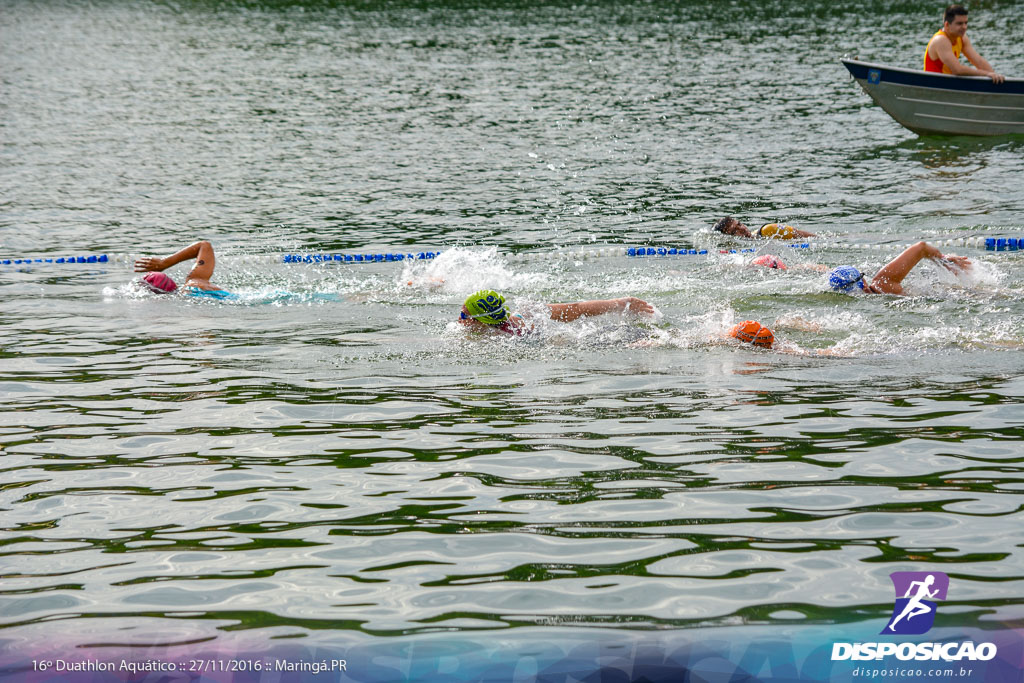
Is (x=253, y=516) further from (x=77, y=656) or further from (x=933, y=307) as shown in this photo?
(x=933, y=307)

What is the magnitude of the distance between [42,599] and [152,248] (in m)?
12.5

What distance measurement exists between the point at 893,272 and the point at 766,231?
3431mm

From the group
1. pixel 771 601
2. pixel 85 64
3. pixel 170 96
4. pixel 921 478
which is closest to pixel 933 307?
pixel 921 478

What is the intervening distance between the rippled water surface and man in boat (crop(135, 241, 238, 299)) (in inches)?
17.9

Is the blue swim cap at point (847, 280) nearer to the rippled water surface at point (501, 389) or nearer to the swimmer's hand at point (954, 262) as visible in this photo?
the rippled water surface at point (501, 389)

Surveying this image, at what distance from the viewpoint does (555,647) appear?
5156mm

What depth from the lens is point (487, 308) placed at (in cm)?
1164

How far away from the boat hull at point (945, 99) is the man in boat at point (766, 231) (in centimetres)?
748

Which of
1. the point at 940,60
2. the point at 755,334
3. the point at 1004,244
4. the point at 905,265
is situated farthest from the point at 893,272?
the point at 940,60

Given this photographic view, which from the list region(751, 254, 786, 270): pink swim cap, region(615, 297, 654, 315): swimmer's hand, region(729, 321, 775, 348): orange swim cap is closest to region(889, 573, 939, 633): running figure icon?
region(729, 321, 775, 348): orange swim cap

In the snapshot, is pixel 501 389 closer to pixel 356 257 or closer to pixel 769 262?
pixel 769 262

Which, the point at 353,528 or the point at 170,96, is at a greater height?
the point at 170,96

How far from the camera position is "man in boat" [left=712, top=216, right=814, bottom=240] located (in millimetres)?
15906

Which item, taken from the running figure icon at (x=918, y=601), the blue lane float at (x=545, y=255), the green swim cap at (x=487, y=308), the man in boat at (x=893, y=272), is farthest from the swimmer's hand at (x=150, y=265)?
the running figure icon at (x=918, y=601)
